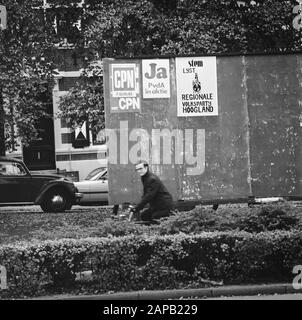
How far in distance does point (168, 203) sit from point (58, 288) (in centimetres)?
315

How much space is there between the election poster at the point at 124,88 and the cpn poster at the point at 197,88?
856mm

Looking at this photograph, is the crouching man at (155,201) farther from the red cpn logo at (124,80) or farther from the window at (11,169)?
the window at (11,169)

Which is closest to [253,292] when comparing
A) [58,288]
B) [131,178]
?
[58,288]

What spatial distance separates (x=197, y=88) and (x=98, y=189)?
9.59 m

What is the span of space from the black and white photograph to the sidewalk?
1cm

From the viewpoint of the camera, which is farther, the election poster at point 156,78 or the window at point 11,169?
the window at point 11,169

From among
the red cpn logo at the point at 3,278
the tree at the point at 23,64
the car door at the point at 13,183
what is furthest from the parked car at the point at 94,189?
the red cpn logo at the point at 3,278

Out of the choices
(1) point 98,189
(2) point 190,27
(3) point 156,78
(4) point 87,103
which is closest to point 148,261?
(3) point 156,78

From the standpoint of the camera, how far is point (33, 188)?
22.9 meters

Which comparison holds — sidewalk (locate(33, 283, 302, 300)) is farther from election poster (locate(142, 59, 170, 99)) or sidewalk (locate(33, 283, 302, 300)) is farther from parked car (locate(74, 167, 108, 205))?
parked car (locate(74, 167, 108, 205))

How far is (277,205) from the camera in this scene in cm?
1105

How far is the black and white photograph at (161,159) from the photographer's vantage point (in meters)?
10.1

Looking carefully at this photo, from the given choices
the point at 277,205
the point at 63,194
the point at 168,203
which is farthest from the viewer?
the point at 63,194

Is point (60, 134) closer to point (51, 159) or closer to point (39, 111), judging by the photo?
point (51, 159)
